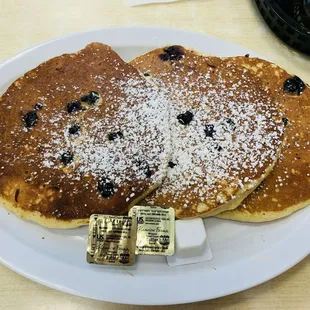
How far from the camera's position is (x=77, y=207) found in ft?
3.74

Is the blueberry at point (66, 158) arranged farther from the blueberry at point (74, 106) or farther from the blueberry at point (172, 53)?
the blueberry at point (172, 53)

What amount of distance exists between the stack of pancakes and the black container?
35 centimetres

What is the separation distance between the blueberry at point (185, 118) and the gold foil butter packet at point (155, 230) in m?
0.31

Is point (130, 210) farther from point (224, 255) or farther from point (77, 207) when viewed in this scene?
point (224, 255)

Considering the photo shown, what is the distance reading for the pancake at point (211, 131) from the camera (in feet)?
3.80

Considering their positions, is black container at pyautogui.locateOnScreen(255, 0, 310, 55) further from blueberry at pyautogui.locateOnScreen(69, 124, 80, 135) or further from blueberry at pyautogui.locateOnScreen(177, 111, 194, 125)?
blueberry at pyautogui.locateOnScreen(69, 124, 80, 135)

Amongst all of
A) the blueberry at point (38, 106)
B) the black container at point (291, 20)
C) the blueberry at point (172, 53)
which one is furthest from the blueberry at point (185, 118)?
the black container at point (291, 20)

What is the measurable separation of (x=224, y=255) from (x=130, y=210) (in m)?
0.33

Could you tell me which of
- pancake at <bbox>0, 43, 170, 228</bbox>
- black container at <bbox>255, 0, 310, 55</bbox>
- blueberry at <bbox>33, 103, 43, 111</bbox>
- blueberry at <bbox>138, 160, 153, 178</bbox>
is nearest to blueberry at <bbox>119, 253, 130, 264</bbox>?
pancake at <bbox>0, 43, 170, 228</bbox>

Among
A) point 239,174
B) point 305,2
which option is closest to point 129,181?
point 239,174

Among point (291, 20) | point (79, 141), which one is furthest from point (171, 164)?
point (291, 20)

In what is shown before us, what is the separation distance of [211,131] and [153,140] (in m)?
0.20

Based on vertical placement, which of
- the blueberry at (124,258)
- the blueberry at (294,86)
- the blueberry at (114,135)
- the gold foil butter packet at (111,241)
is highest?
the blueberry at (294,86)

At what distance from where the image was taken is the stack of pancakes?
3.78 feet
